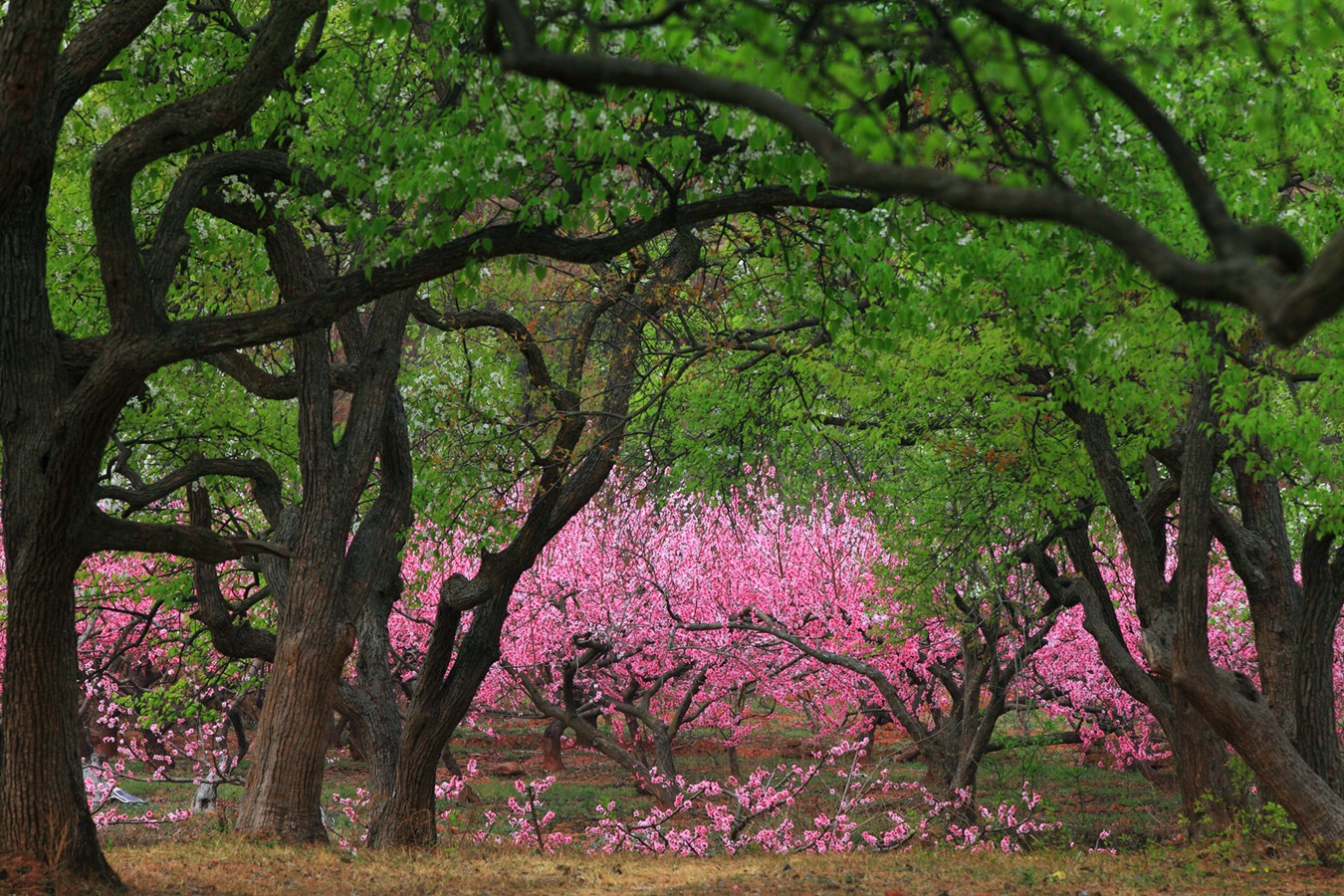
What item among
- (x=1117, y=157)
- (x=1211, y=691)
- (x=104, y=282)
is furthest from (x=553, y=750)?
(x=1117, y=157)

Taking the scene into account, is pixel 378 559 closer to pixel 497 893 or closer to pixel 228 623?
pixel 228 623

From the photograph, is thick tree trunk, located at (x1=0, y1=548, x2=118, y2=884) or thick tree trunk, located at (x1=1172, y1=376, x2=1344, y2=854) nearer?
thick tree trunk, located at (x1=0, y1=548, x2=118, y2=884)

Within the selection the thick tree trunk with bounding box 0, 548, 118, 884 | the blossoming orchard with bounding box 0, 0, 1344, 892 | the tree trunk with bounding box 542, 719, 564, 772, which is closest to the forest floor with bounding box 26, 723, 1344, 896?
the blossoming orchard with bounding box 0, 0, 1344, 892

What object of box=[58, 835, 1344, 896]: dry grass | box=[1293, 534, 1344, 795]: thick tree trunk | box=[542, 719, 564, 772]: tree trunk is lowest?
box=[58, 835, 1344, 896]: dry grass

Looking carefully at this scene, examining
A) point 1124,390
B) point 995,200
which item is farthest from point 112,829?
point 995,200

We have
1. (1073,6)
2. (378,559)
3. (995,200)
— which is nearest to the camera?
(995,200)

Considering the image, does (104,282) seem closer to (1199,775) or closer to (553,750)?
(1199,775)

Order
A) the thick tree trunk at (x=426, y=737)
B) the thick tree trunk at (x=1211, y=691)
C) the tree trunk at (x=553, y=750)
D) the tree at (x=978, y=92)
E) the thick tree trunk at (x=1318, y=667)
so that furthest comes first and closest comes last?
the tree trunk at (x=553, y=750) → the thick tree trunk at (x=426, y=737) → the thick tree trunk at (x=1318, y=667) → the thick tree trunk at (x=1211, y=691) → the tree at (x=978, y=92)

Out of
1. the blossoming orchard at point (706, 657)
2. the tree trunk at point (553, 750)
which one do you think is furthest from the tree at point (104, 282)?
the tree trunk at point (553, 750)

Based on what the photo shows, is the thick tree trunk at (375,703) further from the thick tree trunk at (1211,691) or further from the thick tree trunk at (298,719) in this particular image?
the thick tree trunk at (1211,691)

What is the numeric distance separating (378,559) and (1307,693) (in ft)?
34.0

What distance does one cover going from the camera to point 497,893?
9.29m

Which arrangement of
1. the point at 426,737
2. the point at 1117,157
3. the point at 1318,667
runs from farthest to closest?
→ the point at 426,737, the point at 1318,667, the point at 1117,157

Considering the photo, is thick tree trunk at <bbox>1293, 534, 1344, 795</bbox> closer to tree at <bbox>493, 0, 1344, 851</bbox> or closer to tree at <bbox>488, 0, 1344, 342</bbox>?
tree at <bbox>493, 0, 1344, 851</bbox>
